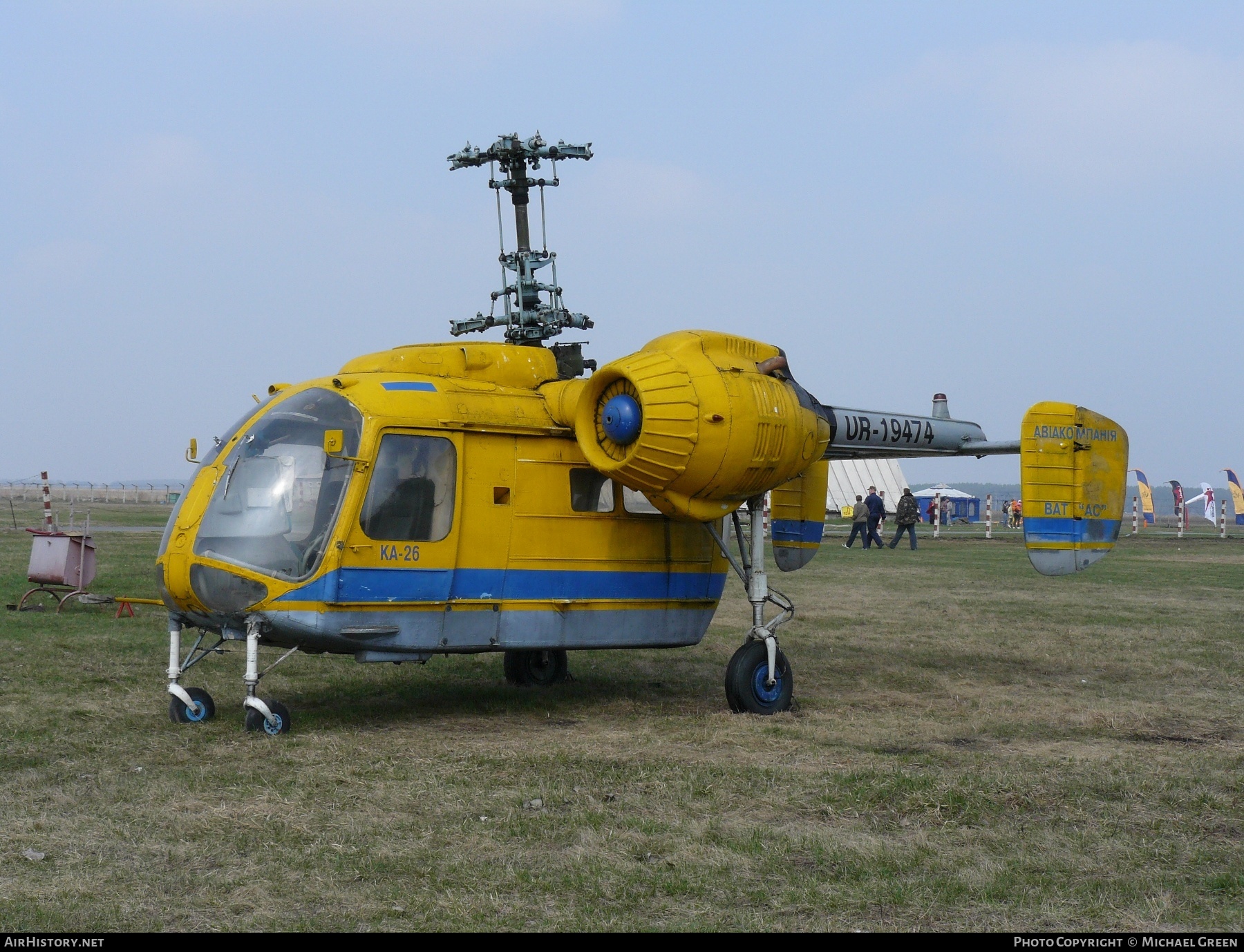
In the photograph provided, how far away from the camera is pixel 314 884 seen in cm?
525

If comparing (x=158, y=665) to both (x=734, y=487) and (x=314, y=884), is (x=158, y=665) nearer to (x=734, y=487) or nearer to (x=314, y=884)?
(x=734, y=487)

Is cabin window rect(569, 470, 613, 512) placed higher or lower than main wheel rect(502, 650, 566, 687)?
higher

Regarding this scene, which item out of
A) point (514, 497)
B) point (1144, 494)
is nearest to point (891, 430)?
point (514, 497)

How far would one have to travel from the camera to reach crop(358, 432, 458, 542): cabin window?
857 cm

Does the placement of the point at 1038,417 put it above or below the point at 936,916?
above

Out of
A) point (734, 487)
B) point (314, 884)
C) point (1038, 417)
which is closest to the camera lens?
point (314, 884)

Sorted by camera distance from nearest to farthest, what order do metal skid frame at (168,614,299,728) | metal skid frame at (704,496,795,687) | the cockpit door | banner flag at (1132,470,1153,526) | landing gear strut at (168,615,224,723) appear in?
1. metal skid frame at (168,614,299,728)
2. the cockpit door
3. landing gear strut at (168,615,224,723)
4. metal skid frame at (704,496,795,687)
5. banner flag at (1132,470,1153,526)

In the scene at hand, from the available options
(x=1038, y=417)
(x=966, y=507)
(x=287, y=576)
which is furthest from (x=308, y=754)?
(x=966, y=507)

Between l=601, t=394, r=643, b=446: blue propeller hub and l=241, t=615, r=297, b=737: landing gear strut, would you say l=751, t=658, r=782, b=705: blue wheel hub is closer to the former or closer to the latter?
l=601, t=394, r=643, b=446: blue propeller hub

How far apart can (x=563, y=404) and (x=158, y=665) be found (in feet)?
16.3

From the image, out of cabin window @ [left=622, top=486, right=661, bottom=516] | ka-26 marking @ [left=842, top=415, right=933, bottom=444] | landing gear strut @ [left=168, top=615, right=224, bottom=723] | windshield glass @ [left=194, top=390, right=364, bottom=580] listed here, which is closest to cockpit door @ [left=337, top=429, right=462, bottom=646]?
windshield glass @ [left=194, top=390, right=364, bottom=580]

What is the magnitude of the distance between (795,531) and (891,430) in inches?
68.7

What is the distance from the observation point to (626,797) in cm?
677

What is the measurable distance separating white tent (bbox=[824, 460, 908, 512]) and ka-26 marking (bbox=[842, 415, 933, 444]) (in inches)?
1895
